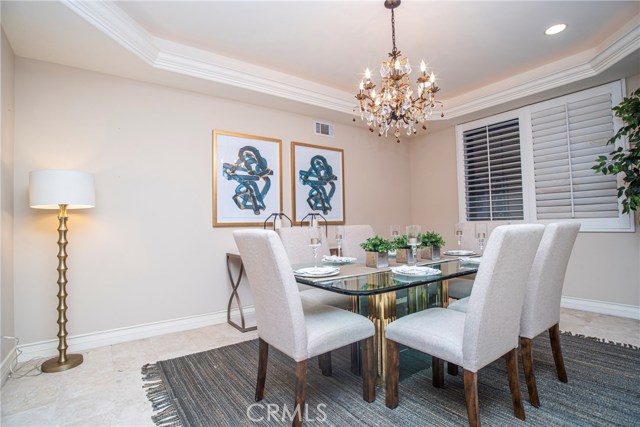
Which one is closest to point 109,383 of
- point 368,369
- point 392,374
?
point 368,369

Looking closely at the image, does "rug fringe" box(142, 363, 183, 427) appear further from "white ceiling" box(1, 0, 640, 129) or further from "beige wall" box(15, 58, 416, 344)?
"white ceiling" box(1, 0, 640, 129)

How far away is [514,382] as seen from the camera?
1.56 meters

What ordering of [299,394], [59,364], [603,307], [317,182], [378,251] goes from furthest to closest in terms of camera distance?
[317,182]
[603,307]
[59,364]
[378,251]
[299,394]

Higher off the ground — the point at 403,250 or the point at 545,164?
the point at 545,164

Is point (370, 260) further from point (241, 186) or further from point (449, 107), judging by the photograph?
point (449, 107)

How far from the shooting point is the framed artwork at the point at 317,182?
13.1ft

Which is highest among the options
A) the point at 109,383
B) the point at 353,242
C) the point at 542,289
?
the point at 353,242

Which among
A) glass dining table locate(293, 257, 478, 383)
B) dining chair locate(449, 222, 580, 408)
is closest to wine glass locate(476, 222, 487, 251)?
glass dining table locate(293, 257, 478, 383)

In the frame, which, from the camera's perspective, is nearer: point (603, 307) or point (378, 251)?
point (378, 251)

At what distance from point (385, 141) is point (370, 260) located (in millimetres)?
3242

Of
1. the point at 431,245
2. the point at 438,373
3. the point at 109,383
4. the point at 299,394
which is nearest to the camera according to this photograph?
the point at 299,394

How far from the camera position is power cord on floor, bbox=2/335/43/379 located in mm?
2213

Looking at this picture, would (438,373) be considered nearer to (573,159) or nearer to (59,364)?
(59,364)

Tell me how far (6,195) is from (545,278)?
3.59 meters
